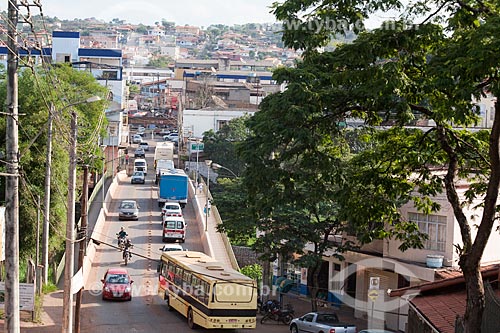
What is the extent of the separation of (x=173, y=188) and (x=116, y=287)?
2349 cm

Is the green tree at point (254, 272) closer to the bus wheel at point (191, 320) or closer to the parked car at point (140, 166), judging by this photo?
the bus wheel at point (191, 320)

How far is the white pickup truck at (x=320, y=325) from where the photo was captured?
29.0m

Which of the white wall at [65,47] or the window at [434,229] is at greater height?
the white wall at [65,47]

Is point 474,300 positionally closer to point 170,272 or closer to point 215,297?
point 215,297

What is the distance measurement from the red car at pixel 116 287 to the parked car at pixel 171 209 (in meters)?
15.2

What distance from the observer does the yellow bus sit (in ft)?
93.9

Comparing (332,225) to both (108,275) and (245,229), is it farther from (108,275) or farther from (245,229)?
(108,275)

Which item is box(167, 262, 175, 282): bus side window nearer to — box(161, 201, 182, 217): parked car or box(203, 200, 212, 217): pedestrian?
box(203, 200, 212, 217): pedestrian

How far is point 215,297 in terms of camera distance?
93.9 feet

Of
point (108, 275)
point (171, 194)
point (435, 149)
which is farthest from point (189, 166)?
point (435, 149)

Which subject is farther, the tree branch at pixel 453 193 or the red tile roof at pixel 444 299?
the red tile roof at pixel 444 299

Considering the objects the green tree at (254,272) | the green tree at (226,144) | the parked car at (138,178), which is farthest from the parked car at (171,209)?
the green tree at (226,144)

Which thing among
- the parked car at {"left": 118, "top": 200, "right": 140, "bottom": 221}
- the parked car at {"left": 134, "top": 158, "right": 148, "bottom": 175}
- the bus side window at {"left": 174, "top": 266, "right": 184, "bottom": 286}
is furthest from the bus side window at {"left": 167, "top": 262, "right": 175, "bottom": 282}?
the parked car at {"left": 134, "top": 158, "right": 148, "bottom": 175}

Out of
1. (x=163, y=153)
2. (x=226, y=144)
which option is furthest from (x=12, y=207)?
(x=226, y=144)
